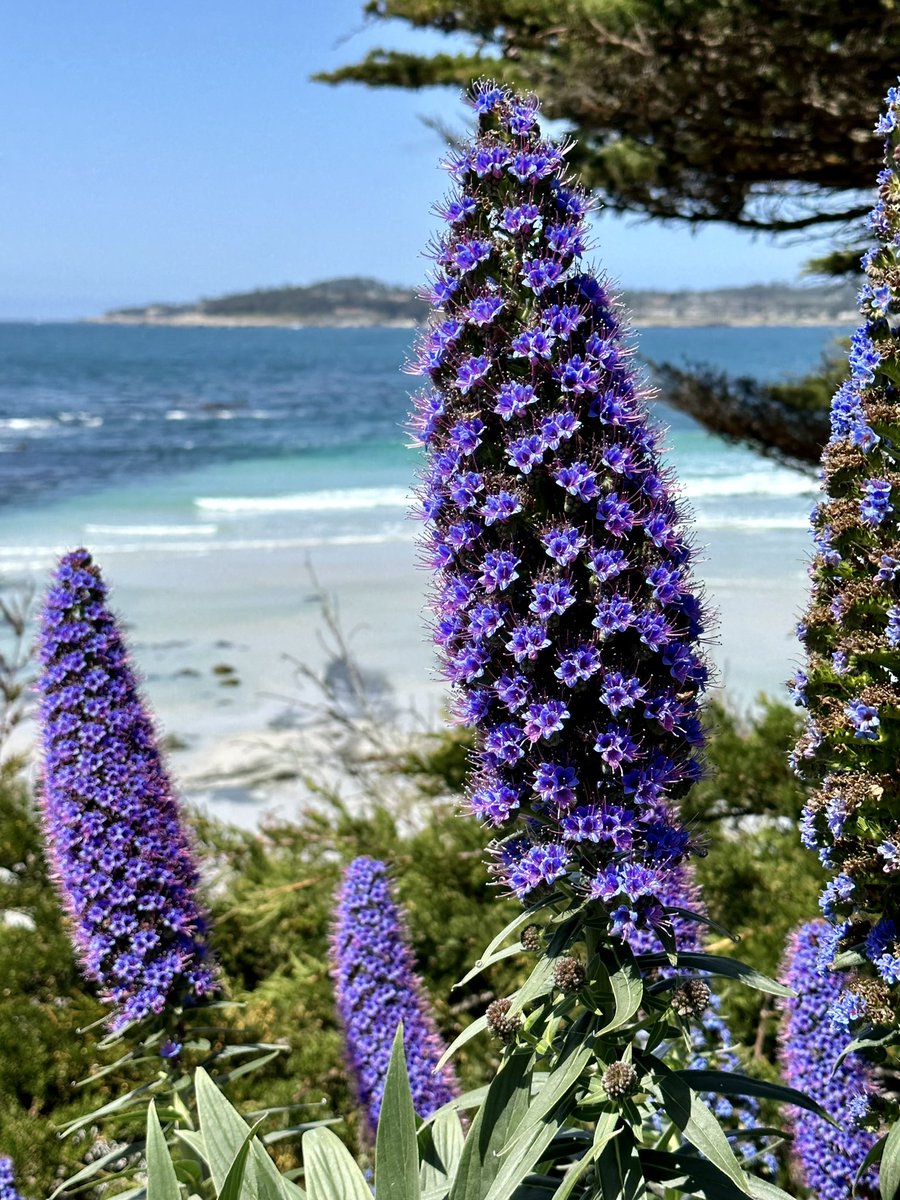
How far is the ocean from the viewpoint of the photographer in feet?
45.2

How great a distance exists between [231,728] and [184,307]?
171m

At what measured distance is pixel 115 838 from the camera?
2873 mm

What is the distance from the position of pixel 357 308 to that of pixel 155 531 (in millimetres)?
129525

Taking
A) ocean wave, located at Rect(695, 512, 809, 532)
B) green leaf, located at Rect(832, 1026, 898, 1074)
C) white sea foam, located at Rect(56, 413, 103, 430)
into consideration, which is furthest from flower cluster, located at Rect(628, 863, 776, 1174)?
white sea foam, located at Rect(56, 413, 103, 430)

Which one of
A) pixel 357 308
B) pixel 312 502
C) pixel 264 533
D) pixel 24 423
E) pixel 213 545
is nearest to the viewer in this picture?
pixel 213 545

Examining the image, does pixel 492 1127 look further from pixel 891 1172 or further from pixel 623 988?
pixel 891 1172

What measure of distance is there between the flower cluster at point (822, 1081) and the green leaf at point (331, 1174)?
1.09 meters

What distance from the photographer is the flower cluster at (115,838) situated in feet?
9.45

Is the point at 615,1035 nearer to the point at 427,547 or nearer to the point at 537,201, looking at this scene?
the point at 427,547

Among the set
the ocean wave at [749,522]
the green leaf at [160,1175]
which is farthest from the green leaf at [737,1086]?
the ocean wave at [749,522]

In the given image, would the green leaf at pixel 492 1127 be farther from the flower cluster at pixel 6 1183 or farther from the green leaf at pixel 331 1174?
the flower cluster at pixel 6 1183

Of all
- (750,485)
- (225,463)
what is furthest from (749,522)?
(225,463)

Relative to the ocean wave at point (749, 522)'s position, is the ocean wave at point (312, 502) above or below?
above

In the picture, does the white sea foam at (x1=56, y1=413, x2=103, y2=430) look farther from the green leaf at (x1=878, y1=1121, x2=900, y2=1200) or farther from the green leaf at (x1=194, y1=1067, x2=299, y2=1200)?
the green leaf at (x1=878, y1=1121, x2=900, y2=1200)
